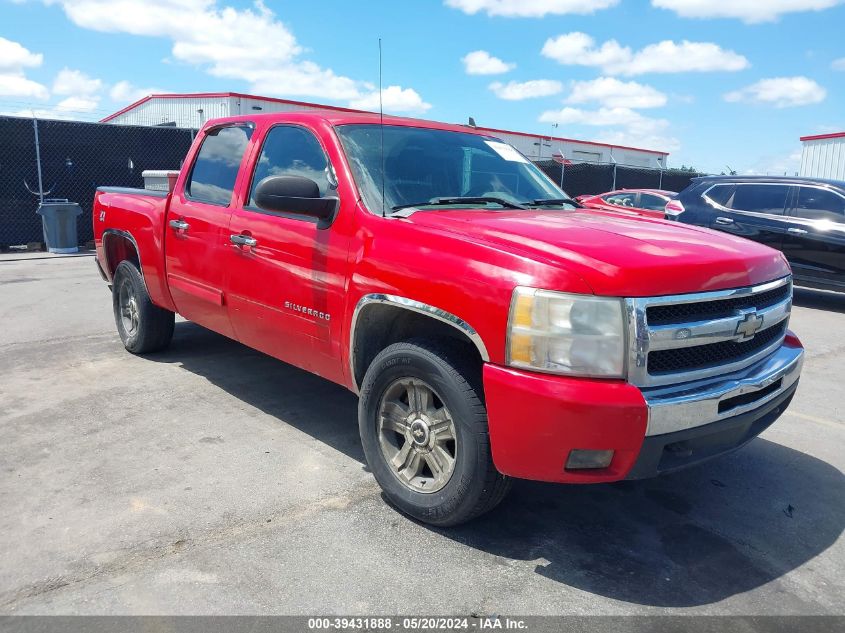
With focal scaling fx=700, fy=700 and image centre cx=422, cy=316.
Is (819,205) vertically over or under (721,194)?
under

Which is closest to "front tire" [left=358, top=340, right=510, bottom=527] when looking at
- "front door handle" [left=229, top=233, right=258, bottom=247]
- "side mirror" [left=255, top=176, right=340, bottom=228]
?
"side mirror" [left=255, top=176, right=340, bottom=228]

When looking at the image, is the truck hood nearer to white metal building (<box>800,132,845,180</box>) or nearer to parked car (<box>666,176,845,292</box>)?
parked car (<box>666,176,845,292</box>)

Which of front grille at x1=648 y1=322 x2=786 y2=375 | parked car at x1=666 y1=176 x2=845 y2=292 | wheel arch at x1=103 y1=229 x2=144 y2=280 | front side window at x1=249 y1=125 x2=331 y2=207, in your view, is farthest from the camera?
Result: parked car at x1=666 y1=176 x2=845 y2=292

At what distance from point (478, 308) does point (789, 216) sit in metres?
8.68

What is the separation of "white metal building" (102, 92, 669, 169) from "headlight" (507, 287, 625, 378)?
42.2ft

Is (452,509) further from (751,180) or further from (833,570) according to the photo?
(751,180)

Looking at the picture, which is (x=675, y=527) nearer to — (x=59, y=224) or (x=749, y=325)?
(x=749, y=325)

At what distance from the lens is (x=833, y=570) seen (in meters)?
2.99

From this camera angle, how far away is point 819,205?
9.66 metres

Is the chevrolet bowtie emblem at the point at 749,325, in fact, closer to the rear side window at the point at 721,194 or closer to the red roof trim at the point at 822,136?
the rear side window at the point at 721,194

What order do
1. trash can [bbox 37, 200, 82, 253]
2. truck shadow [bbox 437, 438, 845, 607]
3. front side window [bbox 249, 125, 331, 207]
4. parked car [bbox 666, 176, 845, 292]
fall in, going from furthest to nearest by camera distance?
trash can [bbox 37, 200, 82, 253] → parked car [bbox 666, 176, 845, 292] → front side window [bbox 249, 125, 331, 207] → truck shadow [bbox 437, 438, 845, 607]

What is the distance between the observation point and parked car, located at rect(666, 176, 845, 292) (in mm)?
9430

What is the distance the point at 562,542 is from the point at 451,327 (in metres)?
1.10

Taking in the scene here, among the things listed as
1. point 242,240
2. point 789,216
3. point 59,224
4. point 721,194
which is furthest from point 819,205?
point 59,224
